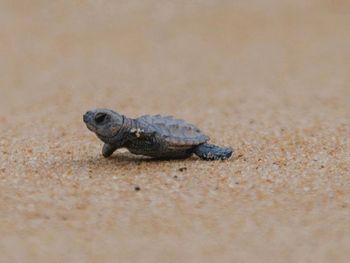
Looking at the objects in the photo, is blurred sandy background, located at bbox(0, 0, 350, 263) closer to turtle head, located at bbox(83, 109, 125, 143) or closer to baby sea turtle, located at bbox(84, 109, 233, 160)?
baby sea turtle, located at bbox(84, 109, 233, 160)

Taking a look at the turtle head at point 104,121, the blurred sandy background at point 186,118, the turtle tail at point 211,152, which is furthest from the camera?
the turtle tail at point 211,152

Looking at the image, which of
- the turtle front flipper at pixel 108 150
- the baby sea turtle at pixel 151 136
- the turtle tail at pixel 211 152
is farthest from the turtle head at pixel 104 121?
the turtle tail at pixel 211 152

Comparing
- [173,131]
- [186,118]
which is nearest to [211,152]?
[173,131]

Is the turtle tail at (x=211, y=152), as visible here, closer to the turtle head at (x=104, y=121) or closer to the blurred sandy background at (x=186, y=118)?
the blurred sandy background at (x=186, y=118)

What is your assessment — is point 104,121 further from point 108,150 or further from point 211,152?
point 211,152

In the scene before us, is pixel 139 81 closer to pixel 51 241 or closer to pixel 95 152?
pixel 95 152

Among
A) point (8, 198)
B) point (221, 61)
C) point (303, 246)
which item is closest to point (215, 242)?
point (303, 246)
